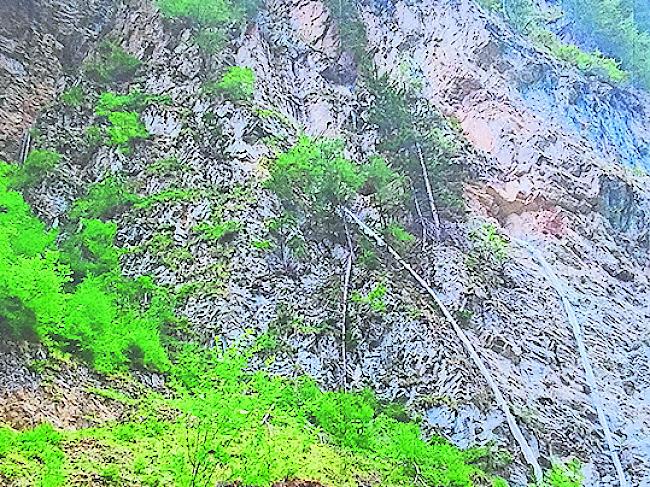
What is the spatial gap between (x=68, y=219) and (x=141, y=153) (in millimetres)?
3311

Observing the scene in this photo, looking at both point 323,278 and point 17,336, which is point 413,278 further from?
point 17,336

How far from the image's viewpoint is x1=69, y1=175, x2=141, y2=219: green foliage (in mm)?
17547

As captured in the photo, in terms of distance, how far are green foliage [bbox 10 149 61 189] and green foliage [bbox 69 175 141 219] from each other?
3.96 ft

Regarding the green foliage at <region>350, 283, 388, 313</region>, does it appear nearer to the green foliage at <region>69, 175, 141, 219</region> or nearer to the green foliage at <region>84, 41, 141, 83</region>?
the green foliage at <region>69, 175, 141, 219</region>

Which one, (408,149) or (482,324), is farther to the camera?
(408,149)

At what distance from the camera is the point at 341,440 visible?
11.3 m

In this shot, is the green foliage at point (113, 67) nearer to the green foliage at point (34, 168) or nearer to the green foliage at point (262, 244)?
the green foliage at point (34, 168)

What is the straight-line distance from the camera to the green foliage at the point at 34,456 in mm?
6930

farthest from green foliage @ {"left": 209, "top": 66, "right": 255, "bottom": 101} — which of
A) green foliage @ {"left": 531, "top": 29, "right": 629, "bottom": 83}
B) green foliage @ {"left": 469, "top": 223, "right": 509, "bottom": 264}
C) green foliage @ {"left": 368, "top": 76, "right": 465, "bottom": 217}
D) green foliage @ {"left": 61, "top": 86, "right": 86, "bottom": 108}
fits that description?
green foliage @ {"left": 531, "top": 29, "right": 629, "bottom": 83}

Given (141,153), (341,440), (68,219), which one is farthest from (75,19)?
(341,440)

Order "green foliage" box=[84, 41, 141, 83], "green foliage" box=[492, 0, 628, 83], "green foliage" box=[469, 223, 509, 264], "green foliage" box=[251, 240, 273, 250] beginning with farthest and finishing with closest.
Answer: "green foliage" box=[492, 0, 628, 83]
"green foliage" box=[84, 41, 141, 83]
"green foliage" box=[469, 223, 509, 264]
"green foliage" box=[251, 240, 273, 250]

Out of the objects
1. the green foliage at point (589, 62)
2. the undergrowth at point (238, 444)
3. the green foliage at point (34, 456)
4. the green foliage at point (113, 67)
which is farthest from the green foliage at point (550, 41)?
the green foliage at point (34, 456)

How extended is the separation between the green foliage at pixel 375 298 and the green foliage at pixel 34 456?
30.9 ft

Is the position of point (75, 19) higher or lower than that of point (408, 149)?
higher
